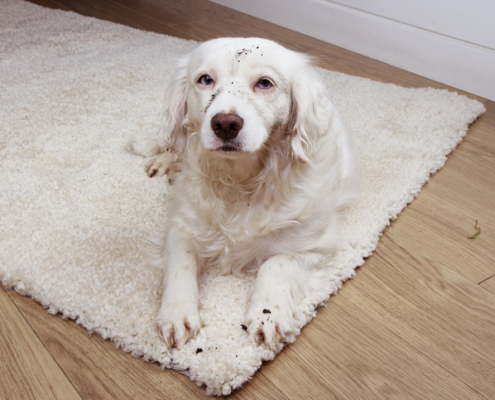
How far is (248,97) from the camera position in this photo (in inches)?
44.3

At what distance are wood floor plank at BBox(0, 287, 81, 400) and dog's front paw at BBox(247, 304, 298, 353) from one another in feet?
1.44

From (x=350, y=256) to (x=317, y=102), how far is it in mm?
507

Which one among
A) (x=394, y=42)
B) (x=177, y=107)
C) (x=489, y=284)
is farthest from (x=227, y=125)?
(x=394, y=42)

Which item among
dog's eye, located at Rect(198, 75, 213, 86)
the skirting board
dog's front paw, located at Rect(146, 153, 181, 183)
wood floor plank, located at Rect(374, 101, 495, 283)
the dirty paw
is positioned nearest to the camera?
the dirty paw

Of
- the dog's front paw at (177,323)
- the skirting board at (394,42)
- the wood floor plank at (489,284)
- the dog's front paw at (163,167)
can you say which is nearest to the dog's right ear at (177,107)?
the dog's front paw at (163,167)

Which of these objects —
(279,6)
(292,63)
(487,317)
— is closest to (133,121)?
(292,63)

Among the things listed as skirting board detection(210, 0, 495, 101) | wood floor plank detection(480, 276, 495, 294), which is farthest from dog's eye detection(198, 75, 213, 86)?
skirting board detection(210, 0, 495, 101)

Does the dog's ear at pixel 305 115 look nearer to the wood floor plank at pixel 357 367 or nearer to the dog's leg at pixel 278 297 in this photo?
the dog's leg at pixel 278 297

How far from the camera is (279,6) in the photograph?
12.5 ft

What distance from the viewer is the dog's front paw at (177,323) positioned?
1064 mm

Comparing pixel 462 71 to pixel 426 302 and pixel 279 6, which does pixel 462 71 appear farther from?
pixel 426 302

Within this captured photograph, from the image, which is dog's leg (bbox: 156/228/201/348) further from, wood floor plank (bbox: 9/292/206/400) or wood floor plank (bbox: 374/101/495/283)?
wood floor plank (bbox: 374/101/495/283)

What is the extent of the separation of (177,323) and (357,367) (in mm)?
464

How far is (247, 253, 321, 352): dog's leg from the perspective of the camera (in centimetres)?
109
